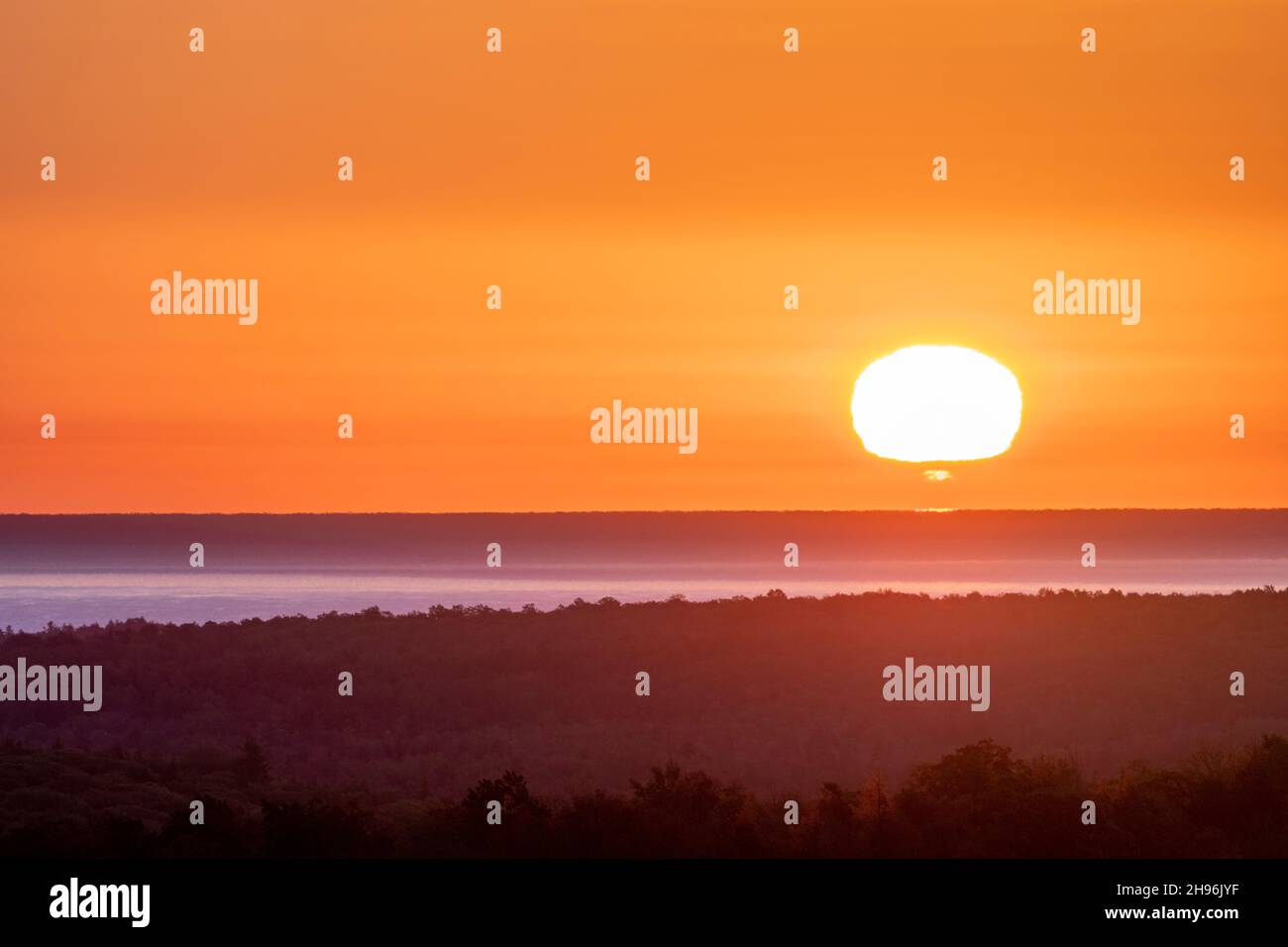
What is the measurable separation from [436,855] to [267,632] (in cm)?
2090

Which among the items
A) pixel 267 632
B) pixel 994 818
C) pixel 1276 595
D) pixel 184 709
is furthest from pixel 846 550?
pixel 994 818

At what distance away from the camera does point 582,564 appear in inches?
4001

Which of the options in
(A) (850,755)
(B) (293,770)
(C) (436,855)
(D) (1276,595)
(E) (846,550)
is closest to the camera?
(C) (436,855)

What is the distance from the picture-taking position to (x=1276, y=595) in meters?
42.6

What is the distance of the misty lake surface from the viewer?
209 ft

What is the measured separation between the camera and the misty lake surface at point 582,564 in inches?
2505

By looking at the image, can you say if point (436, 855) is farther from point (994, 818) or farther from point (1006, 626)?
point (1006, 626)

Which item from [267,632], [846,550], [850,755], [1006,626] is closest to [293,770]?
[850,755]
